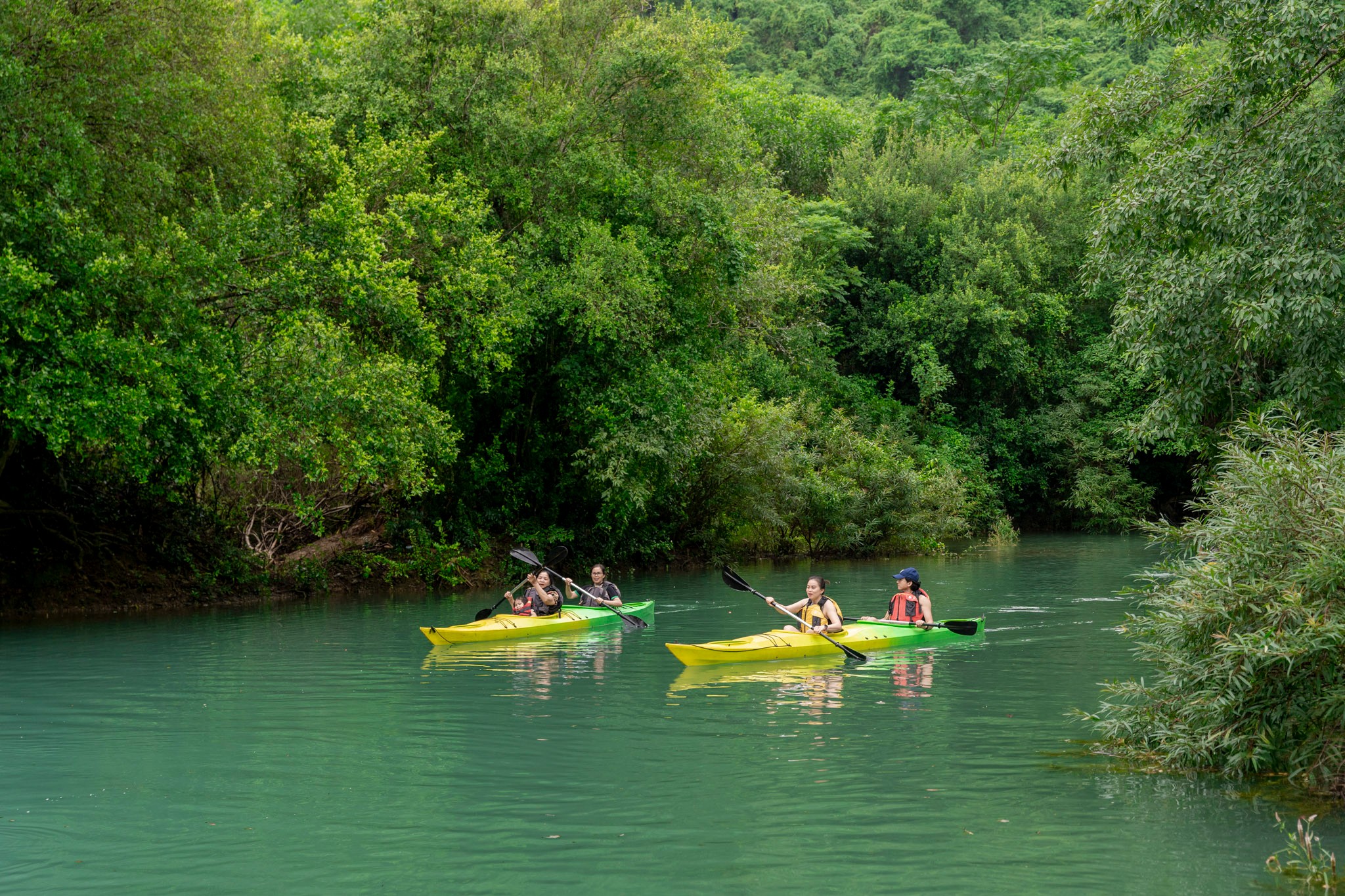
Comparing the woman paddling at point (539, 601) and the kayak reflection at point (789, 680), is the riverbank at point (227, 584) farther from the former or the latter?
the kayak reflection at point (789, 680)

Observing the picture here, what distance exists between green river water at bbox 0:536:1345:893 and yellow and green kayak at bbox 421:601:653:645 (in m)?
0.41

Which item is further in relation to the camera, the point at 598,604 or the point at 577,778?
the point at 598,604

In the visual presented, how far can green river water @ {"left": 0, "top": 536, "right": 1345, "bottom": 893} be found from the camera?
6.50 metres

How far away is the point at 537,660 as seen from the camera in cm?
1501

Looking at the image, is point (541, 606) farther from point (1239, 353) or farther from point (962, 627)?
point (1239, 353)

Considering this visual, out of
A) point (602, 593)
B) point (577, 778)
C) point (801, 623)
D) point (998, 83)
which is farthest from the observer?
point (998, 83)

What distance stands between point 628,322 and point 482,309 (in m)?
2.75

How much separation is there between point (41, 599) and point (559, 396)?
10202 mm

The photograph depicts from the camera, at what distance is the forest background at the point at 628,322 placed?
37.9 feet

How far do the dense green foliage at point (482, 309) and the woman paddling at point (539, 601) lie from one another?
2.68 metres

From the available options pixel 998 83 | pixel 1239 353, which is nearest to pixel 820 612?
pixel 1239 353

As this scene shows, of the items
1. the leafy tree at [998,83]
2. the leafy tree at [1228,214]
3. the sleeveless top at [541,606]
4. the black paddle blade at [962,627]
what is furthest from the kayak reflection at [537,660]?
the leafy tree at [998,83]

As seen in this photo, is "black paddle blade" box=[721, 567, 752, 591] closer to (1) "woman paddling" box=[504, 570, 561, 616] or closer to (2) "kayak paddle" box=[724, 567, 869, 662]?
(2) "kayak paddle" box=[724, 567, 869, 662]

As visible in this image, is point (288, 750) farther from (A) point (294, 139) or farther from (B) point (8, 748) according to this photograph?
(A) point (294, 139)
